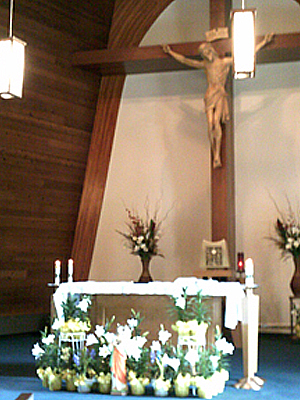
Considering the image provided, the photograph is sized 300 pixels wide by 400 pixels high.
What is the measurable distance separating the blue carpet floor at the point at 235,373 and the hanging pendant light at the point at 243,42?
2136mm

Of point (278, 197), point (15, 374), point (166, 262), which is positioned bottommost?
point (15, 374)

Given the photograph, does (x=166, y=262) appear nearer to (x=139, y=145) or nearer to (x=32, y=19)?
(x=139, y=145)

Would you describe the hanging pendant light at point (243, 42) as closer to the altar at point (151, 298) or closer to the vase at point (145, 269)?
the altar at point (151, 298)

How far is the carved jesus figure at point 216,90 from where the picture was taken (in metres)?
7.23

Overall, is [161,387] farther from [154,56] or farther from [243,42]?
[154,56]

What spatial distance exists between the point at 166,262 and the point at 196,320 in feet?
13.6

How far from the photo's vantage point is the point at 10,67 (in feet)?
13.9

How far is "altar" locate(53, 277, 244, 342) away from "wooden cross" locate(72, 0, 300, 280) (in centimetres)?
245

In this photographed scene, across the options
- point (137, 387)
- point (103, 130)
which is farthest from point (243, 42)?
point (103, 130)

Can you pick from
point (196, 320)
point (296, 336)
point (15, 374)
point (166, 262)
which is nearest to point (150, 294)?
point (196, 320)

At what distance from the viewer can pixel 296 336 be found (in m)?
7.19

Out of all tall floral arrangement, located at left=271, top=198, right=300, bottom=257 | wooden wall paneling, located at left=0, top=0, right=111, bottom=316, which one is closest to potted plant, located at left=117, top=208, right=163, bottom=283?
wooden wall paneling, located at left=0, top=0, right=111, bottom=316

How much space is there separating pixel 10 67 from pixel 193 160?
176 inches

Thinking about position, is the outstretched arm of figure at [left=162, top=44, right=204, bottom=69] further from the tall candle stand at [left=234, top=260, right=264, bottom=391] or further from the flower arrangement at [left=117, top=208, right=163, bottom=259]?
the tall candle stand at [left=234, top=260, right=264, bottom=391]
